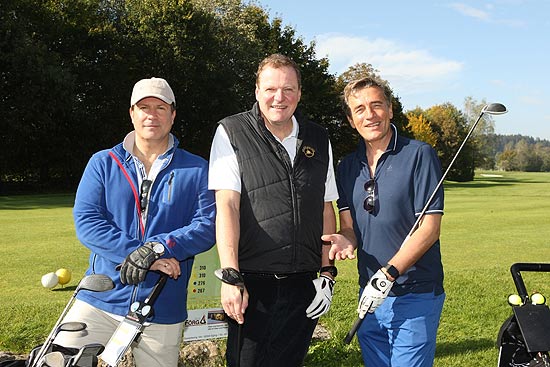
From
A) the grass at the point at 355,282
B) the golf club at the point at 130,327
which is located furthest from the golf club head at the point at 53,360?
the grass at the point at 355,282

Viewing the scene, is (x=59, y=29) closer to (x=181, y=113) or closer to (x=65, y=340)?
(x=181, y=113)

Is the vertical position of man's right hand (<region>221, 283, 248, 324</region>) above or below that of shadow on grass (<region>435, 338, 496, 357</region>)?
above

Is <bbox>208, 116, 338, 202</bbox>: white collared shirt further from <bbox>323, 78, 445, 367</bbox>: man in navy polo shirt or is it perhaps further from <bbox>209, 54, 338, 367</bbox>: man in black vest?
<bbox>323, 78, 445, 367</bbox>: man in navy polo shirt

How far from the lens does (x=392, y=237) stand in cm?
342

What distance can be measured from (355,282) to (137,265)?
650cm

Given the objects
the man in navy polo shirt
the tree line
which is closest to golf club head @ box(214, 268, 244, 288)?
the man in navy polo shirt

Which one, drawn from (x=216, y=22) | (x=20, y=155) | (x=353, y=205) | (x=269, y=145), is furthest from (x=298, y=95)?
(x=216, y=22)

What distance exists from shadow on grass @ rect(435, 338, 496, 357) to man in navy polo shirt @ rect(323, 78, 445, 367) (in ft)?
9.22

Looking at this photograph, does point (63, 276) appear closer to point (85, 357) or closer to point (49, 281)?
A: point (49, 281)

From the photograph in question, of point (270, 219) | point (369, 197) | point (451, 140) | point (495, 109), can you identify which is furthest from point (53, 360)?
point (451, 140)

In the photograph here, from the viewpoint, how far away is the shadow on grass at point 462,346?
6.10m

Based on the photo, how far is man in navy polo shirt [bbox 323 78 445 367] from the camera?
3.32m

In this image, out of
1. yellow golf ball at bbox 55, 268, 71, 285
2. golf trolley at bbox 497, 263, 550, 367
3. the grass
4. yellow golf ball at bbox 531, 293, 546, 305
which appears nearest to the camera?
golf trolley at bbox 497, 263, 550, 367

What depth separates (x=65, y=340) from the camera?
3205 millimetres
